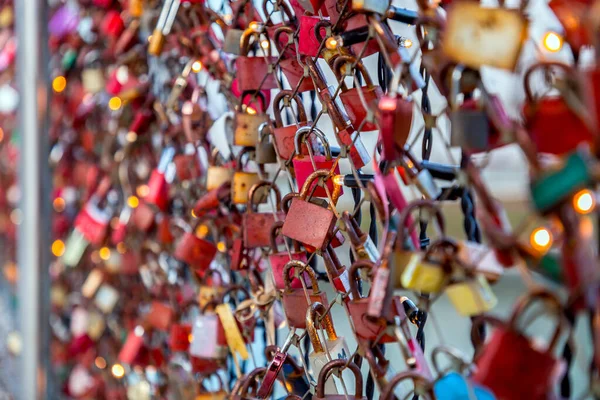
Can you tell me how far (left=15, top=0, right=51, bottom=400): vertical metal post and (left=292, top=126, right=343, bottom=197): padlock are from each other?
2.66 ft

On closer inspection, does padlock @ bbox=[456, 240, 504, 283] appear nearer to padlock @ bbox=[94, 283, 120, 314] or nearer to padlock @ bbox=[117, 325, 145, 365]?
padlock @ bbox=[117, 325, 145, 365]

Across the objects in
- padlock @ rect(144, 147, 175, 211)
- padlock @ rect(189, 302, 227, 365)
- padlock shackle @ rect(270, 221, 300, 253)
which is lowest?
padlock @ rect(189, 302, 227, 365)

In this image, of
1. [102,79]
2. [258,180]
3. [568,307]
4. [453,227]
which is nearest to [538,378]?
[568,307]

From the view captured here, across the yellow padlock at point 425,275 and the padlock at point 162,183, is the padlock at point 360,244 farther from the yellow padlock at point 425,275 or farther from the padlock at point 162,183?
the padlock at point 162,183

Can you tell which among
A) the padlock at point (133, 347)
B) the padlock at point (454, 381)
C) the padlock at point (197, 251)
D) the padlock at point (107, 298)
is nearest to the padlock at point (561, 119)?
the padlock at point (454, 381)

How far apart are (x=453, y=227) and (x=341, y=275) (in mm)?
3206

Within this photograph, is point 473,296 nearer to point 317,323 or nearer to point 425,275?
point 425,275

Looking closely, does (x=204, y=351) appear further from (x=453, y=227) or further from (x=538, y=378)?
(x=453, y=227)

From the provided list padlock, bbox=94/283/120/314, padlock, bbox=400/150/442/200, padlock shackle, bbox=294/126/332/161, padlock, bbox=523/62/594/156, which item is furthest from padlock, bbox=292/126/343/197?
padlock, bbox=94/283/120/314

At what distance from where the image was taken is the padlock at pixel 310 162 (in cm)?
55

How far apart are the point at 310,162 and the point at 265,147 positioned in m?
0.09

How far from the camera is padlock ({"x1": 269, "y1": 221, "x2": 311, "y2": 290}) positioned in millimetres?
591

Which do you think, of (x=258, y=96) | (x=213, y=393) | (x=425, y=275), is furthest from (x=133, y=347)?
(x=425, y=275)

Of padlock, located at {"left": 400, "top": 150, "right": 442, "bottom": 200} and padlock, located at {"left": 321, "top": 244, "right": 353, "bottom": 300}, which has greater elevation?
padlock, located at {"left": 400, "top": 150, "right": 442, "bottom": 200}
